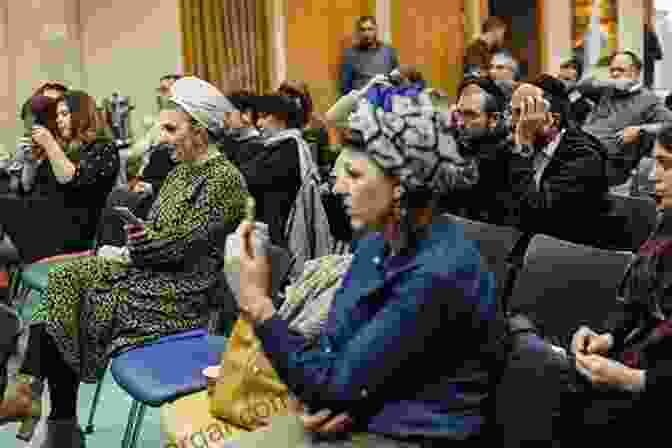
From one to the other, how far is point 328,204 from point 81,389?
155 centimetres

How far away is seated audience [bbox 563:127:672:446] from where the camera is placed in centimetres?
202

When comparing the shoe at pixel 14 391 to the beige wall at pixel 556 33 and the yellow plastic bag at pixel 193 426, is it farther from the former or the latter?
the beige wall at pixel 556 33

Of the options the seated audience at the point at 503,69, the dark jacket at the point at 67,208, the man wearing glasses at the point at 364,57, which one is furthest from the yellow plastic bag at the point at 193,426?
the man wearing glasses at the point at 364,57

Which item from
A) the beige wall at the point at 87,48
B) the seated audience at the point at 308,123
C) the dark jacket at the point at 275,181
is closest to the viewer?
the dark jacket at the point at 275,181

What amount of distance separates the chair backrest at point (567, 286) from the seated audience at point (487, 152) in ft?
3.96

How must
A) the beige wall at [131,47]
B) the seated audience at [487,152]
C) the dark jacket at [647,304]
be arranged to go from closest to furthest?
the dark jacket at [647,304]
the seated audience at [487,152]
the beige wall at [131,47]

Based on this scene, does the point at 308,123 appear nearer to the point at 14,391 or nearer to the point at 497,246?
the point at 497,246

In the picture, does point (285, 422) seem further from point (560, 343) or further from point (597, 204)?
point (597, 204)

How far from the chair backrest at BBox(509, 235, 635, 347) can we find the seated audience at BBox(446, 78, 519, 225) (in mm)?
1206

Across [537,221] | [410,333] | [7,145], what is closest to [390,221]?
[410,333]

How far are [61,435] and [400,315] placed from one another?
187 centimetres

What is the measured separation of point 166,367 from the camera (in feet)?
9.78

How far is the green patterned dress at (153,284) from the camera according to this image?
129 inches

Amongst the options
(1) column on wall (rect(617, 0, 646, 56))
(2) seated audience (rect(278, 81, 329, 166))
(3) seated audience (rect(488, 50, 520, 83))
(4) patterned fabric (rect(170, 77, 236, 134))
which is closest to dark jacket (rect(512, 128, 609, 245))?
(4) patterned fabric (rect(170, 77, 236, 134))
